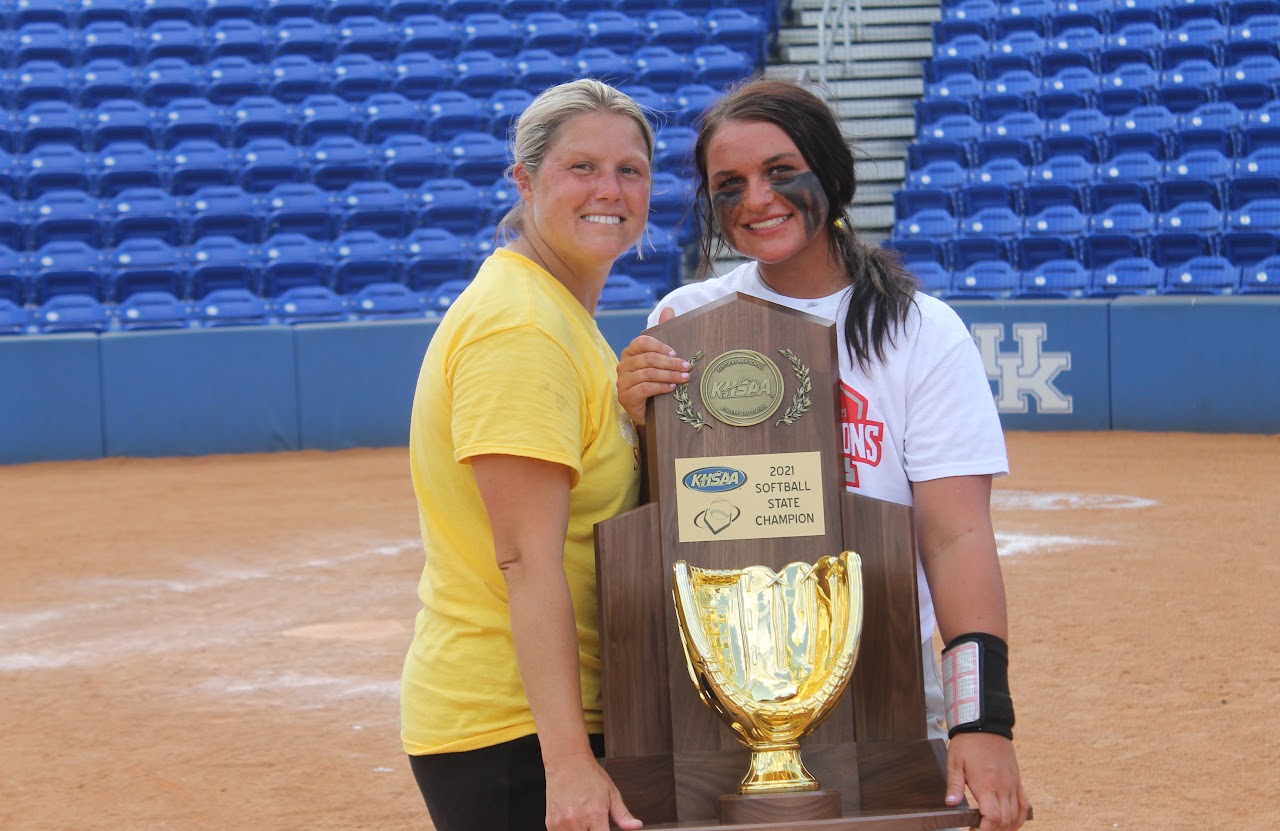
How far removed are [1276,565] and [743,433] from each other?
5.87m

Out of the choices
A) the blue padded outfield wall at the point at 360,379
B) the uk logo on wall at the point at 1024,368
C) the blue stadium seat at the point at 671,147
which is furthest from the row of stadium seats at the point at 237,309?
the uk logo on wall at the point at 1024,368

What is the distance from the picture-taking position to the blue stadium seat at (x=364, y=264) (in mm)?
13664

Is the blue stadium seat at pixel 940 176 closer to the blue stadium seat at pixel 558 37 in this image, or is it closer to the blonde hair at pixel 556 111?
the blue stadium seat at pixel 558 37

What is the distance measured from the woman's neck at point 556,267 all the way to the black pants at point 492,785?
63 centimetres

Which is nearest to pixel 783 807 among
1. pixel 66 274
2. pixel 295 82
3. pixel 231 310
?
pixel 231 310

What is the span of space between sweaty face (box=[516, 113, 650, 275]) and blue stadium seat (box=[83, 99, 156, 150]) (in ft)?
48.3

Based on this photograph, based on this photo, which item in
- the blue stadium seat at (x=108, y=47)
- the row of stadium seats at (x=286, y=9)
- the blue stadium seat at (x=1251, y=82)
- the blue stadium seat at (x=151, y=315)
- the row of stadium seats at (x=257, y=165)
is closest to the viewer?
the blue stadium seat at (x=151, y=315)

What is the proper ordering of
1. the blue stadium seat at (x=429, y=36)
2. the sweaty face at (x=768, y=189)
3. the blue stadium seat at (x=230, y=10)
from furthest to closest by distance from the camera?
the blue stadium seat at (x=230, y=10) < the blue stadium seat at (x=429, y=36) < the sweaty face at (x=768, y=189)

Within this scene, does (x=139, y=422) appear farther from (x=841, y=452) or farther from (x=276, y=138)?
(x=841, y=452)

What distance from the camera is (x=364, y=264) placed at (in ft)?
44.8

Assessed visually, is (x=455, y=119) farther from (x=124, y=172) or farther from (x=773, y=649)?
(x=773, y=649)

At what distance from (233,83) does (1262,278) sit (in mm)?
10815

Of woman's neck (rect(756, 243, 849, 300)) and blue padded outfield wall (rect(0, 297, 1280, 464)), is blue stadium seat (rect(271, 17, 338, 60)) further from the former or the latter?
woman's neck (rect(756, 243, 849, 300))

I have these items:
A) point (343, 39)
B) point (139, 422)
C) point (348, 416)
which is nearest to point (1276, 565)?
point (348, 416)
